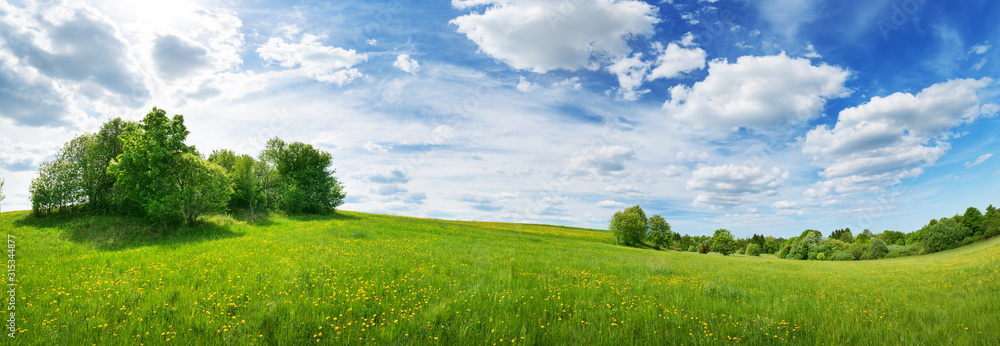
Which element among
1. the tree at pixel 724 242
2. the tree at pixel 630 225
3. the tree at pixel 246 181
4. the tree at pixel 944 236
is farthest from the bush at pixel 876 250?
the tree at pixel 246 181

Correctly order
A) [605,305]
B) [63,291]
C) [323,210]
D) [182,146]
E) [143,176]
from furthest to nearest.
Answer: [323,210]
[182,146]
[143,176]
[63,291]
[605,305]

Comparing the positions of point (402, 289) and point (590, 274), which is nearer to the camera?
point (402, 289)

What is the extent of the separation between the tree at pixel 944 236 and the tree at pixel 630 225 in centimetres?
3724

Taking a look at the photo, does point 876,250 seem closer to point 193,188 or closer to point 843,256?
point 843,256

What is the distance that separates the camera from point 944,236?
144 feet

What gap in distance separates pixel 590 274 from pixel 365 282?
763cm

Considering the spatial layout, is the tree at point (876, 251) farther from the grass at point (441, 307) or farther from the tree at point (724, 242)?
the grass at point (441, 307)

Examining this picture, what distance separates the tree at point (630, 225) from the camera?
72.5 meters

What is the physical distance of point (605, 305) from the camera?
803 centimetres

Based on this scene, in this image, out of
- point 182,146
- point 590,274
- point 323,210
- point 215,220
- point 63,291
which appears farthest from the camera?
point 323,210

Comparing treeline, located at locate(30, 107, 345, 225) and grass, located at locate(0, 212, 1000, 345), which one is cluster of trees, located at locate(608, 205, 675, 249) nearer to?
grass, located at locate(0, 212, 1000, 345)

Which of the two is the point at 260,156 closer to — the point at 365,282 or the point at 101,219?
the point at 101,219

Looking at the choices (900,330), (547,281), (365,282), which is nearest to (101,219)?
(365,282)

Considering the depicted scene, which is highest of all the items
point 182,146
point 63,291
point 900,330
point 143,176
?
point 182,146
